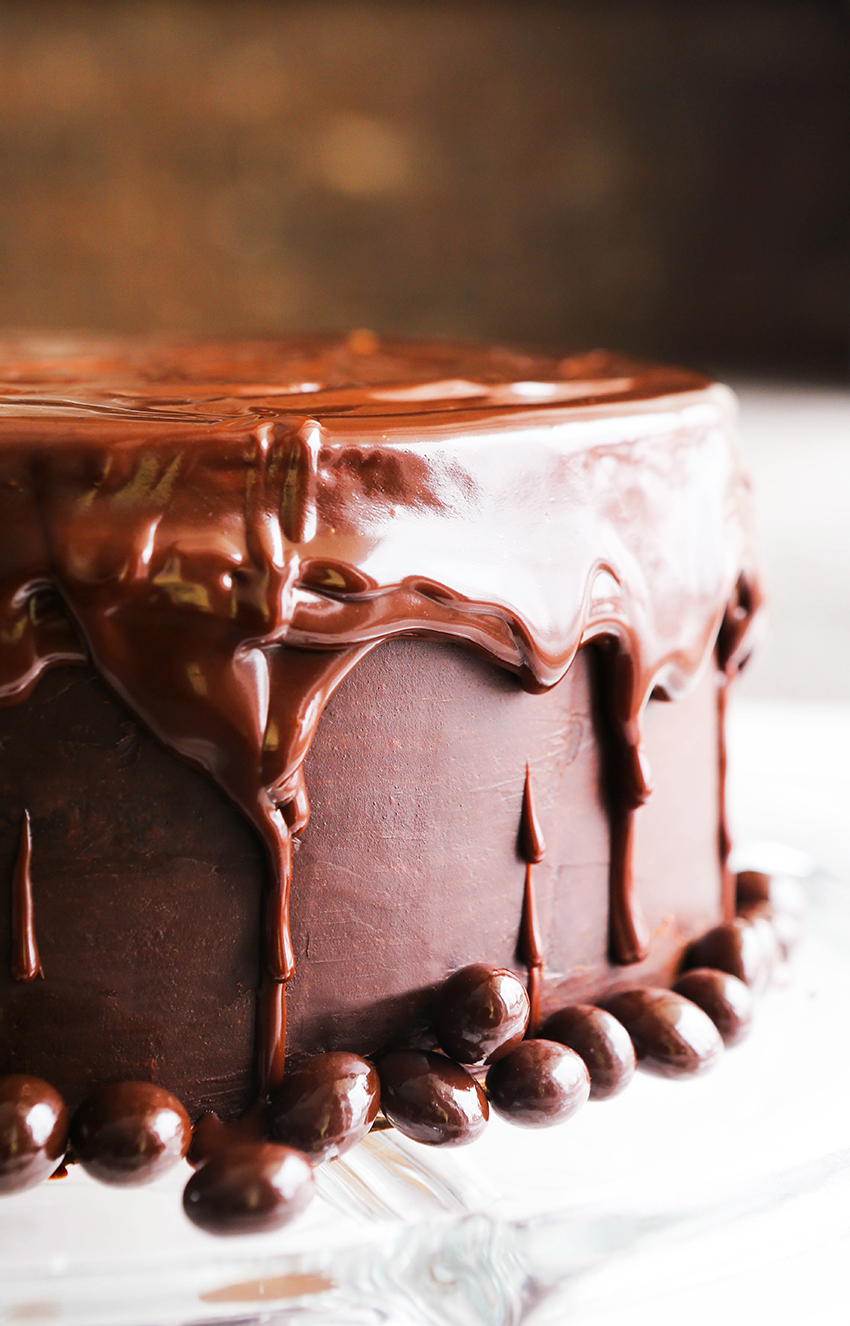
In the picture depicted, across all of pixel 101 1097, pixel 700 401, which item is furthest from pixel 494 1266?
pixel 700 401

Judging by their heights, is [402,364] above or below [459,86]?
below

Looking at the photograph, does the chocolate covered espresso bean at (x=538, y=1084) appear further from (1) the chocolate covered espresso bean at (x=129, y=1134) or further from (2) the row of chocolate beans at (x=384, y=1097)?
(1) the chocolate covered espresso bean at (x=129, y=1134)

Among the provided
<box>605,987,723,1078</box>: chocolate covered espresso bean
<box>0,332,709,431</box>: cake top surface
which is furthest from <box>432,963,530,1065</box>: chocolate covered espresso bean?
<box>0,332,709,431</box>: cake top surface

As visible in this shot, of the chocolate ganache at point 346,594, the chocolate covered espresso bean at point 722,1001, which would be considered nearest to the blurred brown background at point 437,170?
the chocolate ganache at point 346,594

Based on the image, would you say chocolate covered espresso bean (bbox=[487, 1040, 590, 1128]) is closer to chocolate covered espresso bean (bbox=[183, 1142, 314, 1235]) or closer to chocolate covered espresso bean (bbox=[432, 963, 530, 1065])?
chocolate covered espresso bean (bbox=[432, 963, 530, 1065])

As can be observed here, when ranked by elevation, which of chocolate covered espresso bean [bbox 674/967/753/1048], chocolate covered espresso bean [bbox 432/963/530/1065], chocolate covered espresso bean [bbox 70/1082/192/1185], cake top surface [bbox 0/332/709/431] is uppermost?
cake top surface [bbox 0/332/709/431]

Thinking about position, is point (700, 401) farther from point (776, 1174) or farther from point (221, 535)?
point (776, 1174)
